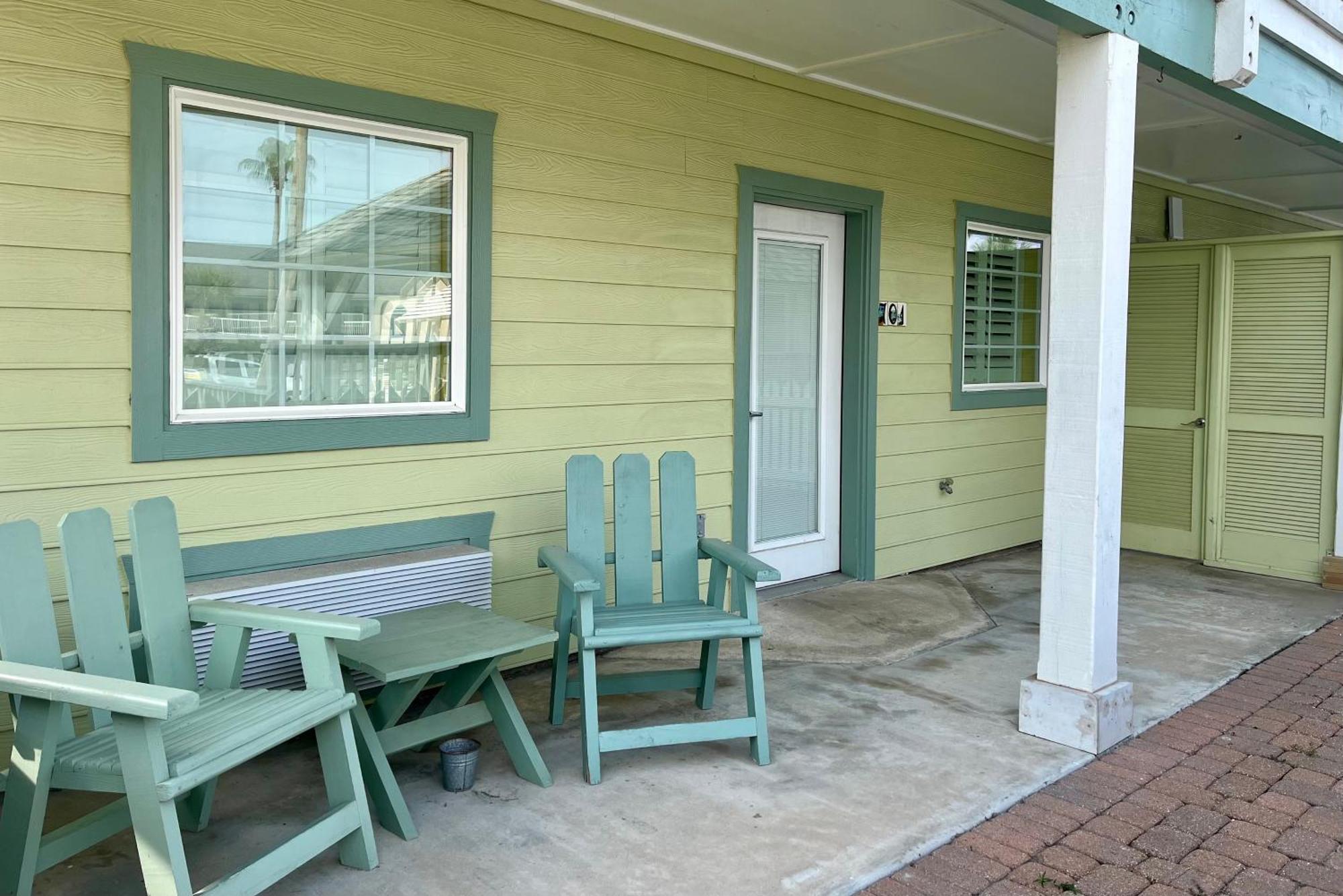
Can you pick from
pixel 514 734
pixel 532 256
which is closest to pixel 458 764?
pixel 514 734

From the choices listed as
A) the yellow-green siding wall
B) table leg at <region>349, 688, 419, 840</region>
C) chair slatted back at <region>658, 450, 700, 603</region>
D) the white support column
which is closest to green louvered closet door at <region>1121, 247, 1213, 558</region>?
the yellow-green siding wall

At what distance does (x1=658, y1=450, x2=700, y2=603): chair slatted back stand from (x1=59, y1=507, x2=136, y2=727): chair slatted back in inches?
65.1

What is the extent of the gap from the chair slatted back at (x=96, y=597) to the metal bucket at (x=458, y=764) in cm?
82

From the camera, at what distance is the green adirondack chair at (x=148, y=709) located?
1989 mm

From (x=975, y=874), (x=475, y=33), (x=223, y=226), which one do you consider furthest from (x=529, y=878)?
(x=475, y=33)

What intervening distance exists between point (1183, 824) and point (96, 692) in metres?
2.59

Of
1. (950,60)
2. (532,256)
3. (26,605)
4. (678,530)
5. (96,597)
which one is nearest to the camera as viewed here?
(26,605)

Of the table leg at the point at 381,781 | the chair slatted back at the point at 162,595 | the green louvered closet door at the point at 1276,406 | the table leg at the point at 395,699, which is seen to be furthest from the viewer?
the green louvered closet door at the point at 1276,406

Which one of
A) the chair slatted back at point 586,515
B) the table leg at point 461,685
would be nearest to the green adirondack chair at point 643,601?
the chair slatted back at point 586,515

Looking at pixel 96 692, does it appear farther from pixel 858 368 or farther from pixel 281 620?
pixel 858 368

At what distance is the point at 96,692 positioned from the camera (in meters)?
1.96

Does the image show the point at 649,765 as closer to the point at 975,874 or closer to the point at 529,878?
the point at 529,878

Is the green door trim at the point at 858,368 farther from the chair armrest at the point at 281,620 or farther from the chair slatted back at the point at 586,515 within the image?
the chair armrest at the point at 281,620

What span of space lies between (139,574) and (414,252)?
153 centimetres
